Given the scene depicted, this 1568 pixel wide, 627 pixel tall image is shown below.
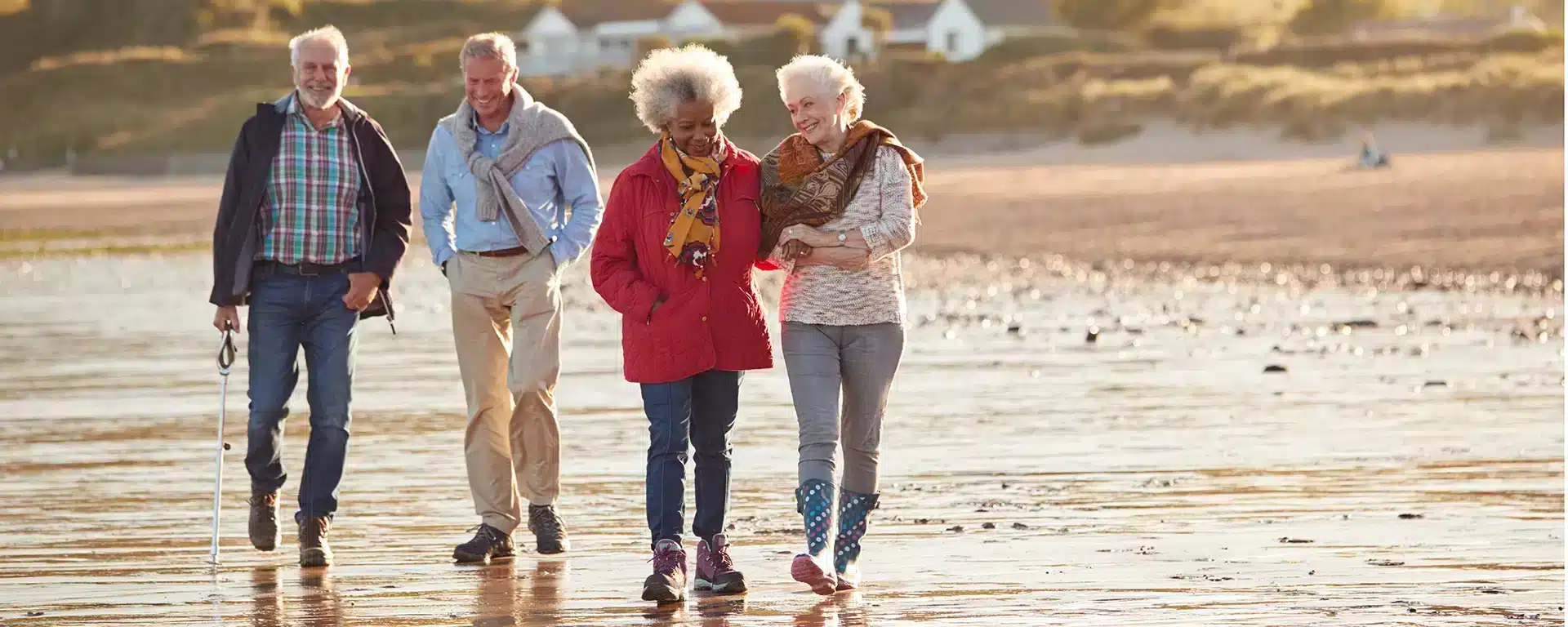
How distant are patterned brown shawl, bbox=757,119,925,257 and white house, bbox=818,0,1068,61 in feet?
198

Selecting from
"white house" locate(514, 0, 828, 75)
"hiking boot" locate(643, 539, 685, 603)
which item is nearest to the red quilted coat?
"hiking boot" locate(643, 539, 685, 603)

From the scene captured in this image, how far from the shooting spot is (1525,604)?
527 cm

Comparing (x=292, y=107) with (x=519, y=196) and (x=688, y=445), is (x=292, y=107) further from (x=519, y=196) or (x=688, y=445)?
(x=688, y=445)

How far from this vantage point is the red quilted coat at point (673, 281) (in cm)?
564

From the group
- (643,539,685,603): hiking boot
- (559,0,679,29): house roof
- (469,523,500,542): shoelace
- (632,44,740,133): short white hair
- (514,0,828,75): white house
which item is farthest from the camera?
(559,0,679,29): house roof

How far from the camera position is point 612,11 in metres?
79.9

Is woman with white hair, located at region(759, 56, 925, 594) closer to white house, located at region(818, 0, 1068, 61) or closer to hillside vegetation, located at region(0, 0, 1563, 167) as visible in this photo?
hillside vegetation, located at region(0, 0, 1563, 167)

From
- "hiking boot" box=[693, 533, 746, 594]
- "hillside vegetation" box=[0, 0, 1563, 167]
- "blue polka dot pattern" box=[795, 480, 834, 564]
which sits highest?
"hillside vegetation" box=[0, 0, 1563, 167]

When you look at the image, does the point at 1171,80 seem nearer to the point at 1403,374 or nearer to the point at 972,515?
the point at 1403,374

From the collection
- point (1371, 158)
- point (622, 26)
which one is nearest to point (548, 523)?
point (1371, 158)

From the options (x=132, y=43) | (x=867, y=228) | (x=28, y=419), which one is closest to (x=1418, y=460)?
(x=867, y=228)

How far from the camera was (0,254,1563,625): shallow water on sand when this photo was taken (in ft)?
18.0

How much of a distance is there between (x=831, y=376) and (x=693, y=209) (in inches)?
22.2

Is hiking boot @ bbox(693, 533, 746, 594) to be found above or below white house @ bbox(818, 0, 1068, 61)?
below
